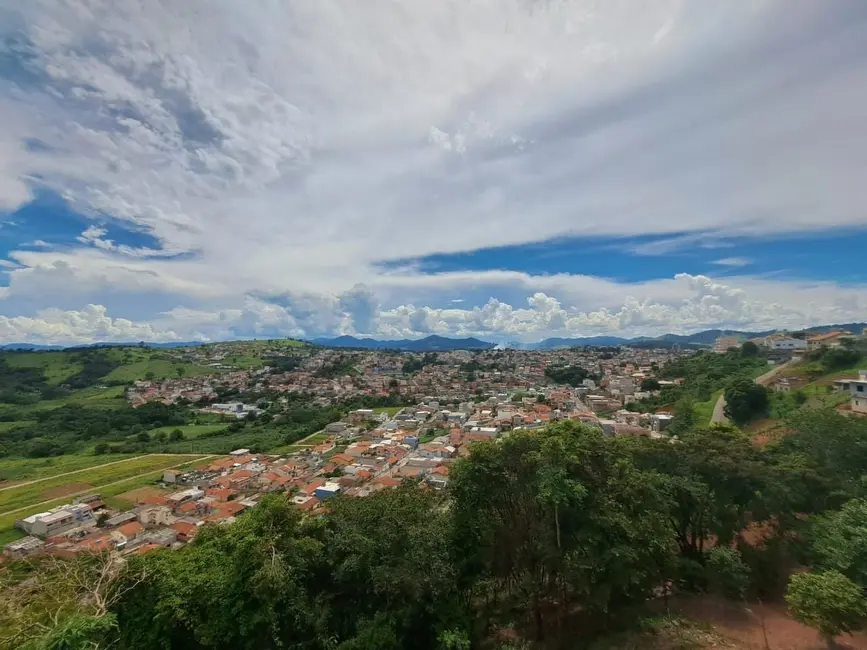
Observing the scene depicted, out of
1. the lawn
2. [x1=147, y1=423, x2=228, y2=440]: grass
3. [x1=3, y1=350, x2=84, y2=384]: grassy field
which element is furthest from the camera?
the lawn

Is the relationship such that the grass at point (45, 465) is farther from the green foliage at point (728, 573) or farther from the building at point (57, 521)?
the green foliage at point (728, 573)

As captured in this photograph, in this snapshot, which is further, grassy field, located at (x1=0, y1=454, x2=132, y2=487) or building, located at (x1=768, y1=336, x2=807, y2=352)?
building, located at (x1=768, y1=336, x2=807, y2=352)

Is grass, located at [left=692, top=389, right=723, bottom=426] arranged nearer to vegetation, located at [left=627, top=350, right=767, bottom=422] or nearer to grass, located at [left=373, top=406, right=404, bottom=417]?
vegetation, located at [left=627, top=350, right=767, bottom=422]

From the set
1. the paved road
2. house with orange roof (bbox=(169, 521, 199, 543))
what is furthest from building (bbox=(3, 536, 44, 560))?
the paved road

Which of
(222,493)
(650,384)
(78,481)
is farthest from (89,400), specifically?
(650,384)

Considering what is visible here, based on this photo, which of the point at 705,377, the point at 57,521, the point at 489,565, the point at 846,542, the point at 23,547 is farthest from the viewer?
the point at 705,377

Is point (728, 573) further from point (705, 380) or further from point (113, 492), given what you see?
point (113, 492)

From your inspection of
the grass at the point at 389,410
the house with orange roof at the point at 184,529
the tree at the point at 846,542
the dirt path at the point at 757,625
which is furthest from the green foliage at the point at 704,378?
the house with orange roof at the point at 184,529
